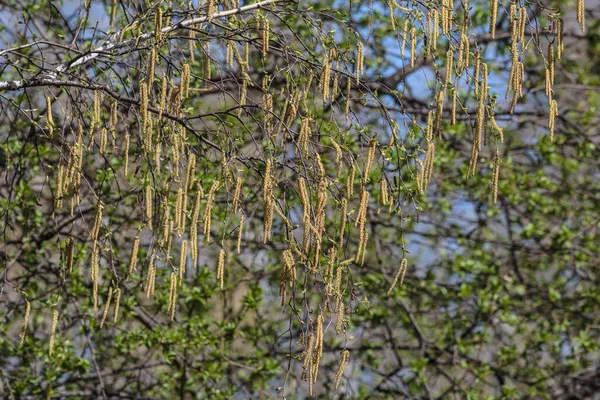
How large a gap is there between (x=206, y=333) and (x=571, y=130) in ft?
10.1

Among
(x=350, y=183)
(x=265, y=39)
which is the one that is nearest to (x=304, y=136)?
(x=350, y=183)

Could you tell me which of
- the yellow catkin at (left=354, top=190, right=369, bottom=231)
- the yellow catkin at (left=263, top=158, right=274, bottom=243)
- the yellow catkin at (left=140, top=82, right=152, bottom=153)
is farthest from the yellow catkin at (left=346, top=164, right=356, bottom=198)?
the yellow catkin at (left=140, top=82, right=152, bottom=153)

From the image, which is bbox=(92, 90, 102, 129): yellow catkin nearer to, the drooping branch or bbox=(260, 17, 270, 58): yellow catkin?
the drooping branch

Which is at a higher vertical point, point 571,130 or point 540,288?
point 571,130

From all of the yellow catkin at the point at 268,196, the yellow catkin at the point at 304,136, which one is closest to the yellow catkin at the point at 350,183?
the yellow catkin at the point at 304,136

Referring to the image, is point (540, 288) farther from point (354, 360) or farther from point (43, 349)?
point (43, 349)

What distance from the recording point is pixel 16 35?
5.88 m

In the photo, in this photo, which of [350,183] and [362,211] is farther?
[350,183]

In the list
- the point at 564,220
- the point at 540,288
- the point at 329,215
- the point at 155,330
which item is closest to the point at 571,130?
the point at 564,220

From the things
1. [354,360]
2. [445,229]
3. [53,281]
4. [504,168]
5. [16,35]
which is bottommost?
[354,360]

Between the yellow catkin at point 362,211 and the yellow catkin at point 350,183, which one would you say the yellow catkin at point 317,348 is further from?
the yellow catkin at point 350,183

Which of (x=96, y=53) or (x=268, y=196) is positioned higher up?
(x=96, y=53)

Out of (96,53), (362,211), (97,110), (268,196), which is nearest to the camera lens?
(268,196)

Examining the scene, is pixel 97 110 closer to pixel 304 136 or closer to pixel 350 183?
pixel 304 136
